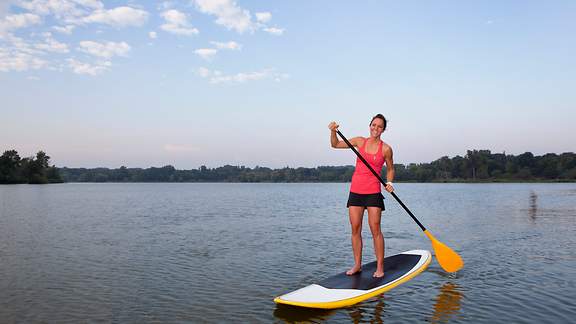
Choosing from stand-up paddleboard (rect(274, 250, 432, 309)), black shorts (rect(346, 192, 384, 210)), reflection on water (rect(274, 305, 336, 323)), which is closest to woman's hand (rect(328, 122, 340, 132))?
black shorts (rect(346, 192, 384, 210))

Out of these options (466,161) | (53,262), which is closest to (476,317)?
(53,262)

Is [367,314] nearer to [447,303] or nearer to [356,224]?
[356,224]

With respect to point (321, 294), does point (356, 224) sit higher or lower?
higher

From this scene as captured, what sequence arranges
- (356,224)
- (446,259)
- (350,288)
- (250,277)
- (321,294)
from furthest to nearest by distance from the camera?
(250,277)
(446,259)
(356,224)
(350,288)
(321,294)

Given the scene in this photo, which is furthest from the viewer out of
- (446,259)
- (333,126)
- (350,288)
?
(446,259)

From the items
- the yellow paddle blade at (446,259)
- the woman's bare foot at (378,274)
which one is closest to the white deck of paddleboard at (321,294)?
the woman's bare foot at (378,274)

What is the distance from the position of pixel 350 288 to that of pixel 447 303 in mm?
1681

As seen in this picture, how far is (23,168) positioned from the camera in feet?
434

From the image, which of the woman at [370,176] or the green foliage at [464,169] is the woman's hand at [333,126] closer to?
the woman at [370,176]

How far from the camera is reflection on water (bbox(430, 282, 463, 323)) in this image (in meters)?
6.22

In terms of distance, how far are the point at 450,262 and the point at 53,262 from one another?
988 centimetres

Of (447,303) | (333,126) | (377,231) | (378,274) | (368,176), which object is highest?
(333,126)

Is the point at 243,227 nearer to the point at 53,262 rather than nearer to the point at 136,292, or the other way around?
the point at 53,262

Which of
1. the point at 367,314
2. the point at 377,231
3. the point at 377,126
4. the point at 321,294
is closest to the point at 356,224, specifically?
the point at 377,231
